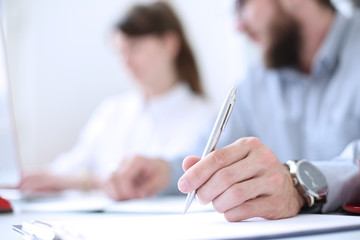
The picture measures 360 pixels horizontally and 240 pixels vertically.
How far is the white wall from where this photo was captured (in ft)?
6.06

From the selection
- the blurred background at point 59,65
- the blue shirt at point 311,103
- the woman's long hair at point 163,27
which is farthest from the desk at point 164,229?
the blurred background at point 59,65

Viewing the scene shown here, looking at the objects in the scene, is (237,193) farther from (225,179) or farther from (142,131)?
(142,131)

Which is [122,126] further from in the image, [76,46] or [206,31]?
[206,31]

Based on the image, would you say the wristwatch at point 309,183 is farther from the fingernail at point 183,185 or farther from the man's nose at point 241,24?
the man's nose at point 241,24

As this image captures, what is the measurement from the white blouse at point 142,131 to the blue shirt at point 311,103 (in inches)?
14.0

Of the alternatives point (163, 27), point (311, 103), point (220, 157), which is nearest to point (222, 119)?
point (220, 157)

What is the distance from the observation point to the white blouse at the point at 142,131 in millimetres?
1433

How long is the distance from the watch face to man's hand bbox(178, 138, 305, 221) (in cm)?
4

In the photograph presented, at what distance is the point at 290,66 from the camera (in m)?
1.06

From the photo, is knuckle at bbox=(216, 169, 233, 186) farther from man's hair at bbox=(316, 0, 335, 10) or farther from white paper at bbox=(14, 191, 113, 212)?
man's hair at bbox=(316, 0, 335, 10)

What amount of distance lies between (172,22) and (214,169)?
4.46 feet

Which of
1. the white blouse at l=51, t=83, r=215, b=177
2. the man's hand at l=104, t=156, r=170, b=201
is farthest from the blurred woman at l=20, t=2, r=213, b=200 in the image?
the man's hand at l=104, t=156, r=170, b=201

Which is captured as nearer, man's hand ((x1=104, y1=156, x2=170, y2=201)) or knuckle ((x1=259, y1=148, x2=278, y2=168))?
knuckle ((x1=259, y1=148, x2=278, y2=168))

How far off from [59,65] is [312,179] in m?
1.66
